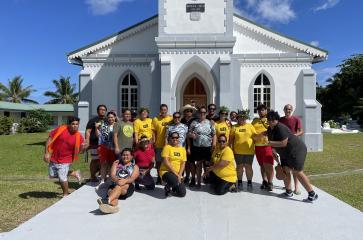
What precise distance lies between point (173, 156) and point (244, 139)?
5.22ft

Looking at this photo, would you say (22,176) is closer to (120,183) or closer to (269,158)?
(120,183)

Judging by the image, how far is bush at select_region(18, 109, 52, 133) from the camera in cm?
A: 3862

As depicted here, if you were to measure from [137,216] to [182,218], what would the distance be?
725 mm

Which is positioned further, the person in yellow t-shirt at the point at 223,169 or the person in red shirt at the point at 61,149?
the person in yellow t-shirt at the point at 223,169

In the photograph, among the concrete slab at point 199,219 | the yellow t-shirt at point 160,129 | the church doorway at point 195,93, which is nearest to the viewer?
the concrete slab at point 199,219

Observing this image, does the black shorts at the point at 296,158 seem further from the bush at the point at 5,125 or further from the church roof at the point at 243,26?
the bush at the point at 5,125

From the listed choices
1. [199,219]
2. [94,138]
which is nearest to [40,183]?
[94,138]

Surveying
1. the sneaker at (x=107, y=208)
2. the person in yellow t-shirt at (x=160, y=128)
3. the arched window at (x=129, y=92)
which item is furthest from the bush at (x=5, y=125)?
the sneaker at (x=107, y=208)

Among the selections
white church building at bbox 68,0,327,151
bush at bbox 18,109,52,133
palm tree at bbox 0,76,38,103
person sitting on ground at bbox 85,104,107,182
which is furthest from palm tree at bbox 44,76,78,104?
person sitting on ground at bbox 85,104,107,182

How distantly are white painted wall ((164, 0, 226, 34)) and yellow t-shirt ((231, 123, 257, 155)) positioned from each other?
9479 millimetres

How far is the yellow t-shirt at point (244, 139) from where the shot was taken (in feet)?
24.6

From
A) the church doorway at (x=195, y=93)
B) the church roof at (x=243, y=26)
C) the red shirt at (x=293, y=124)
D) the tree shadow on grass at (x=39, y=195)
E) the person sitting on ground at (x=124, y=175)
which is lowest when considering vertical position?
the tree shadow on grass at (x=39, y=195)

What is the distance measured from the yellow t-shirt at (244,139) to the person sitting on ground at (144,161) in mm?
1864

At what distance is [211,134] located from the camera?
750cm
